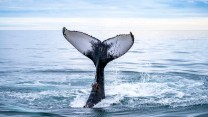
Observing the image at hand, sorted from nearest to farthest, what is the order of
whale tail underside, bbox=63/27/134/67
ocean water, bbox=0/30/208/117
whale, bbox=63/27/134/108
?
ocean water, bbox=0/30/208/117 < whale, bbox=63/27/134/108 < whale tail underside, bbox=63/27/134/67

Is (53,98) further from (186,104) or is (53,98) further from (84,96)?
(186,104)

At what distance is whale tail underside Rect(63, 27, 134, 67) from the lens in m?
9.90

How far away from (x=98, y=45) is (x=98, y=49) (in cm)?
10

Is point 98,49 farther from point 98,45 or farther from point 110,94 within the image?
point 110,94

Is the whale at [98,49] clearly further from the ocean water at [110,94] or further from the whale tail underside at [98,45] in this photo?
the ocean water at [110,94]

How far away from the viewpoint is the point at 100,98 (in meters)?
9.89

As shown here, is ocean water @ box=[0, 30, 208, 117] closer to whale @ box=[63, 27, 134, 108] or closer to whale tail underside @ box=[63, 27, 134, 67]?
whale @ box=[63, 27, 134, 108]

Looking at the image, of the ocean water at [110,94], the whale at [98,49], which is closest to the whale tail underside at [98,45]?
the whale at [98,49]

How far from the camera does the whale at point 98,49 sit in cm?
978

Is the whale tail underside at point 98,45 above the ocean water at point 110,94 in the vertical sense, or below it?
above

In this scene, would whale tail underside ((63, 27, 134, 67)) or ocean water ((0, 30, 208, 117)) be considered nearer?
ocean water ((0, 30, 208, 117))

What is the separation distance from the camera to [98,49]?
10469mm

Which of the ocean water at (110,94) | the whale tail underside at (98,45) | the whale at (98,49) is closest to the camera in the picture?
the ocean water at (110,94)

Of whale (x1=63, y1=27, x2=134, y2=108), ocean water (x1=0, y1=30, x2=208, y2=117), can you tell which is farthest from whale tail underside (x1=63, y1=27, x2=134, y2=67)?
ocean water (x1=0, y1=30, x2=208, y2=117)
